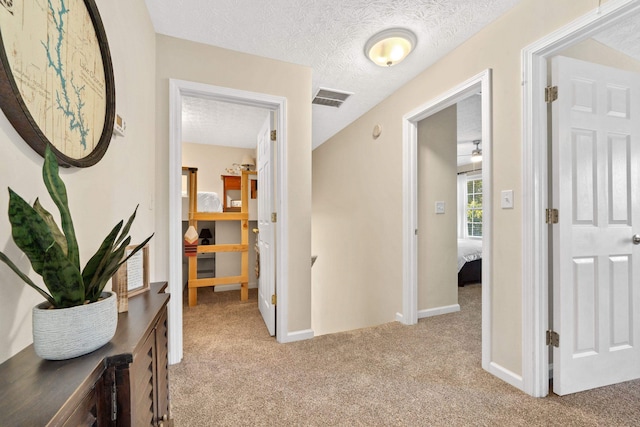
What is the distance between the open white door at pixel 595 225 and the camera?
1.55 meters

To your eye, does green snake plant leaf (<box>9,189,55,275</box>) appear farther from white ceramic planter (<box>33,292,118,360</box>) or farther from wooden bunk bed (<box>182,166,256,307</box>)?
wooden bunk bed (<box>182,166,256,307</box>)

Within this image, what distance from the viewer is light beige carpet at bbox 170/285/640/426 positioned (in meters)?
1.39

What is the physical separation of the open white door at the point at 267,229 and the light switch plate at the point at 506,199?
5.35 feet

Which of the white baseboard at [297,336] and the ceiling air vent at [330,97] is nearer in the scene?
Result: the white baseboard at [297,336]

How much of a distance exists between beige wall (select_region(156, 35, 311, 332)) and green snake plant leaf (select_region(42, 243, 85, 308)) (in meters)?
1.56

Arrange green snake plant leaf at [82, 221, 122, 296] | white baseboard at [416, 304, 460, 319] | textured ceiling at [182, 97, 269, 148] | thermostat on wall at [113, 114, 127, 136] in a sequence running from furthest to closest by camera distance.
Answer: textured ceiling at [182, 97, 269, 148] → white baseboard at [416, 304, 460, 319] → thermostat on wall at [113, 114, 127, 136] → green snake plant leaf at [82, 221, 122, 296]

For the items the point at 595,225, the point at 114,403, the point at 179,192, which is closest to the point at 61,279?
the point at 114,403

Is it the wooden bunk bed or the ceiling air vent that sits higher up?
the ceiling air vent

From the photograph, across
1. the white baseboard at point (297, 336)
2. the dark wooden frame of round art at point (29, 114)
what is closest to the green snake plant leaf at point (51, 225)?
the dark wooden frame of round art at point (29, 114)

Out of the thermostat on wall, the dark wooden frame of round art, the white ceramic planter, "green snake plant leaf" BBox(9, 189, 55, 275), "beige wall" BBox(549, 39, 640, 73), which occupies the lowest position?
the white ceramic planter

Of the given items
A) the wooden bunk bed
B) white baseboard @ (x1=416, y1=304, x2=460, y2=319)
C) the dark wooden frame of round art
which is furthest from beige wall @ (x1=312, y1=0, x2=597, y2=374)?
the dark wooden frame of round art

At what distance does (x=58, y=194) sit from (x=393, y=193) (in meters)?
2.53

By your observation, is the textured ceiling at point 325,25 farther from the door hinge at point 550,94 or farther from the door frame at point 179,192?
the door hinge at point 550,94

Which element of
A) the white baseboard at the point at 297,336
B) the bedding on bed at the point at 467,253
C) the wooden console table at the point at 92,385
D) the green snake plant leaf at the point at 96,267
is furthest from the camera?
the bedding on bed at the point at 467,253
